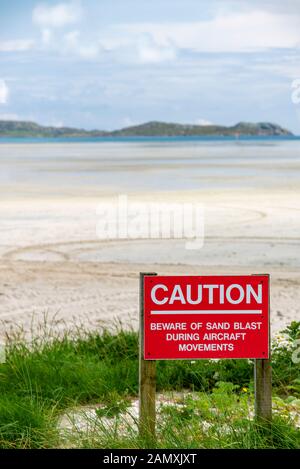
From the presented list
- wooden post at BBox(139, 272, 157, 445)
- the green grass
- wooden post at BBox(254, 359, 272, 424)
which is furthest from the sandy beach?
wooden post at BBox(254, 359, 272, 424)

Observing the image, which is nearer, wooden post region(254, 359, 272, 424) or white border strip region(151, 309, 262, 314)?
white border strip region(151, 309, 262, 314)

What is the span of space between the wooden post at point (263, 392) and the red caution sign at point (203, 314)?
207 mm

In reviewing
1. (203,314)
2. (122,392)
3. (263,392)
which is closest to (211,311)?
(203,314)

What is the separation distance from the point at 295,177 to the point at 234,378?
2266 cm

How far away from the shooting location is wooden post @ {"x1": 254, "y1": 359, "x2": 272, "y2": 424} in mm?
4406

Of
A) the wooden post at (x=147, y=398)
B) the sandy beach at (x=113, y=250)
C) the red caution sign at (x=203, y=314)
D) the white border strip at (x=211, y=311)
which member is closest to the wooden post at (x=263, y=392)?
the red caution sign at (x=203, y=314)

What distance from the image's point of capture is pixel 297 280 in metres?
11.1

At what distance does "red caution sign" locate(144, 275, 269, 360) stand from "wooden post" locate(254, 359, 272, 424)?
21cm

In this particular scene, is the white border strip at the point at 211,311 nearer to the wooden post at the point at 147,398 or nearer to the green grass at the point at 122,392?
the wooden post at the point at 147,398

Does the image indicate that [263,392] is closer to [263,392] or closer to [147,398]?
[263,392]

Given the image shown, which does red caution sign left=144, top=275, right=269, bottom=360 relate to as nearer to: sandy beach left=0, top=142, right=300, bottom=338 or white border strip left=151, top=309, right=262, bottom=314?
white border strip left=151, top=309, right=262, bottom=314

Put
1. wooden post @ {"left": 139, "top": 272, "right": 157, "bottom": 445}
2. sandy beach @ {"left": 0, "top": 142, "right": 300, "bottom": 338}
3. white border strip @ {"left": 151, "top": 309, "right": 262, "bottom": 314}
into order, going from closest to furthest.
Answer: white border strip @ {"left": 151, "top": 309, "right": 262, "bottom": 314}
wooden post @ {"left": 139, "top": 272, "right": 157, "bottom": 445}
sandy beach @ {"left": 0, "top": 142, "right": 300, "bottom": 338}

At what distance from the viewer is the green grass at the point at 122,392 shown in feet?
14.4

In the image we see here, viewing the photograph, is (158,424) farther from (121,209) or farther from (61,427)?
(121,209)
